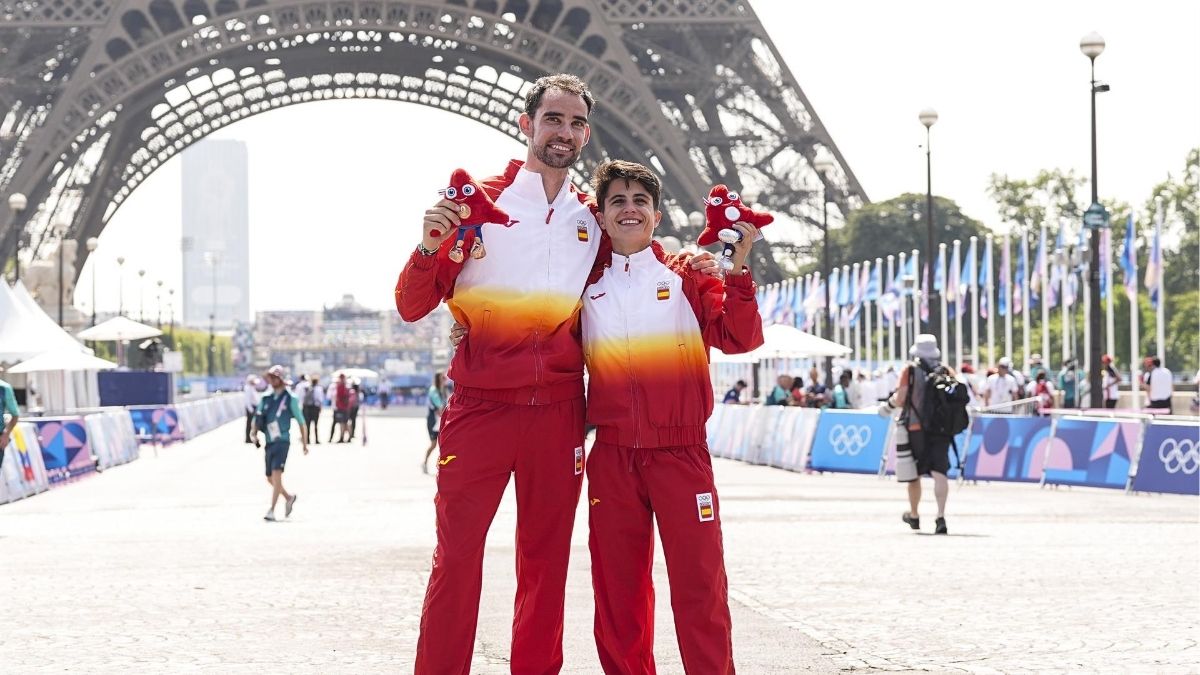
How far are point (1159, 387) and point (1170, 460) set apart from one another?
32.5 feet

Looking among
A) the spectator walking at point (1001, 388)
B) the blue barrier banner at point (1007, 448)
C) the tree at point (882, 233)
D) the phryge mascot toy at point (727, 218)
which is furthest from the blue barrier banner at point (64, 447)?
the tree at point (882, 233)

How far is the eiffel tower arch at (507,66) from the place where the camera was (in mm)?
53750

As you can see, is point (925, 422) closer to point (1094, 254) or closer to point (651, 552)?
point (651, 552)

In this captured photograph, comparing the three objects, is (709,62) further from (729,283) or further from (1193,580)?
(729,283)

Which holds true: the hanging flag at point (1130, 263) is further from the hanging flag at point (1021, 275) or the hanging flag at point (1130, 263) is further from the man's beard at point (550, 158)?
the man's beard at point (550, 158)

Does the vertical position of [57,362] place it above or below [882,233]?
below

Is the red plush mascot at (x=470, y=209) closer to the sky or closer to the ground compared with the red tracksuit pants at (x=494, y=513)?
closer to the sky

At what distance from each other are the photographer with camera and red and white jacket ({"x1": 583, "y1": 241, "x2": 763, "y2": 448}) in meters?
9.21

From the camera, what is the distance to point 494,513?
5895 mm

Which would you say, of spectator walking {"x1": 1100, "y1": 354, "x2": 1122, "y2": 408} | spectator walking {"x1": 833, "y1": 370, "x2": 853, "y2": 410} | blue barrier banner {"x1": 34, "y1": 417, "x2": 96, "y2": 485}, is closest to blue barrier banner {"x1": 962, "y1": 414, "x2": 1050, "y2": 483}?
spectator walking {"x1": 1100, "y1": 354, "x2": 1122, "y2": 408}

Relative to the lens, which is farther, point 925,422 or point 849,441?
point 849,441

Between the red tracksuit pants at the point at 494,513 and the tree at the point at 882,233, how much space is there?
64411mm

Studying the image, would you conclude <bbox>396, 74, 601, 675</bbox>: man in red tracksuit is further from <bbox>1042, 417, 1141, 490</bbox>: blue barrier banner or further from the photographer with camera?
<bbox>1042, 417, 1141, 490</bbox>: blue barrier banner

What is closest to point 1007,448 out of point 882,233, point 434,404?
point 434,404
